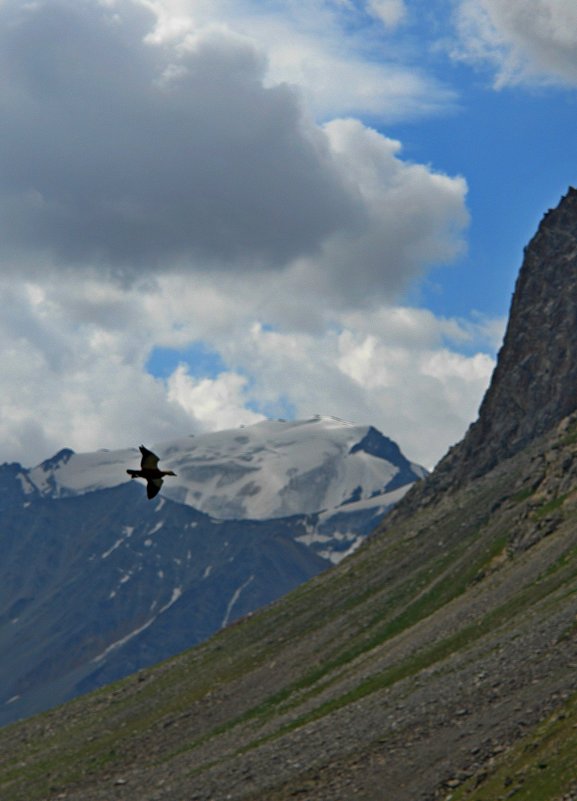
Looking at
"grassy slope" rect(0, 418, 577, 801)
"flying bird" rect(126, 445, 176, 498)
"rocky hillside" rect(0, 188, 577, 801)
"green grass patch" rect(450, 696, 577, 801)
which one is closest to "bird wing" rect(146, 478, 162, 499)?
"flying bird" rect(126, 445, 176, 498)

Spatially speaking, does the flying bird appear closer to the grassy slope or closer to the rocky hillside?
the rocky hillside

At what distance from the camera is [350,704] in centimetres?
13162

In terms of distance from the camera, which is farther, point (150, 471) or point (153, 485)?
point (153, 485)

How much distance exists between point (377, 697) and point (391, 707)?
10775 mm

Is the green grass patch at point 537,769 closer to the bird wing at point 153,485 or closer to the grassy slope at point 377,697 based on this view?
the grassy slope at point 377,697

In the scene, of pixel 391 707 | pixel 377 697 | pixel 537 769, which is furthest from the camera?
pixel 377 697

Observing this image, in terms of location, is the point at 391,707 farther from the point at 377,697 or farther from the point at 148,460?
the point at 148,460

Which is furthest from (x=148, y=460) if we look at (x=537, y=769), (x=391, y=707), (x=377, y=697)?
(x=377, y=697)

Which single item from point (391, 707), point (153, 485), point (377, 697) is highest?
point (153, 485)

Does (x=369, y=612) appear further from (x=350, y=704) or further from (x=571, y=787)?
(x=571, y=787)

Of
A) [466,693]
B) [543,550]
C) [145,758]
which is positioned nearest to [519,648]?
[466,693]

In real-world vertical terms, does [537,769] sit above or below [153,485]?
below

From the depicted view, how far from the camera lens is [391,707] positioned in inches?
4503

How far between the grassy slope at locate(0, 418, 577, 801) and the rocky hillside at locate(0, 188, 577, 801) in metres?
0.26
